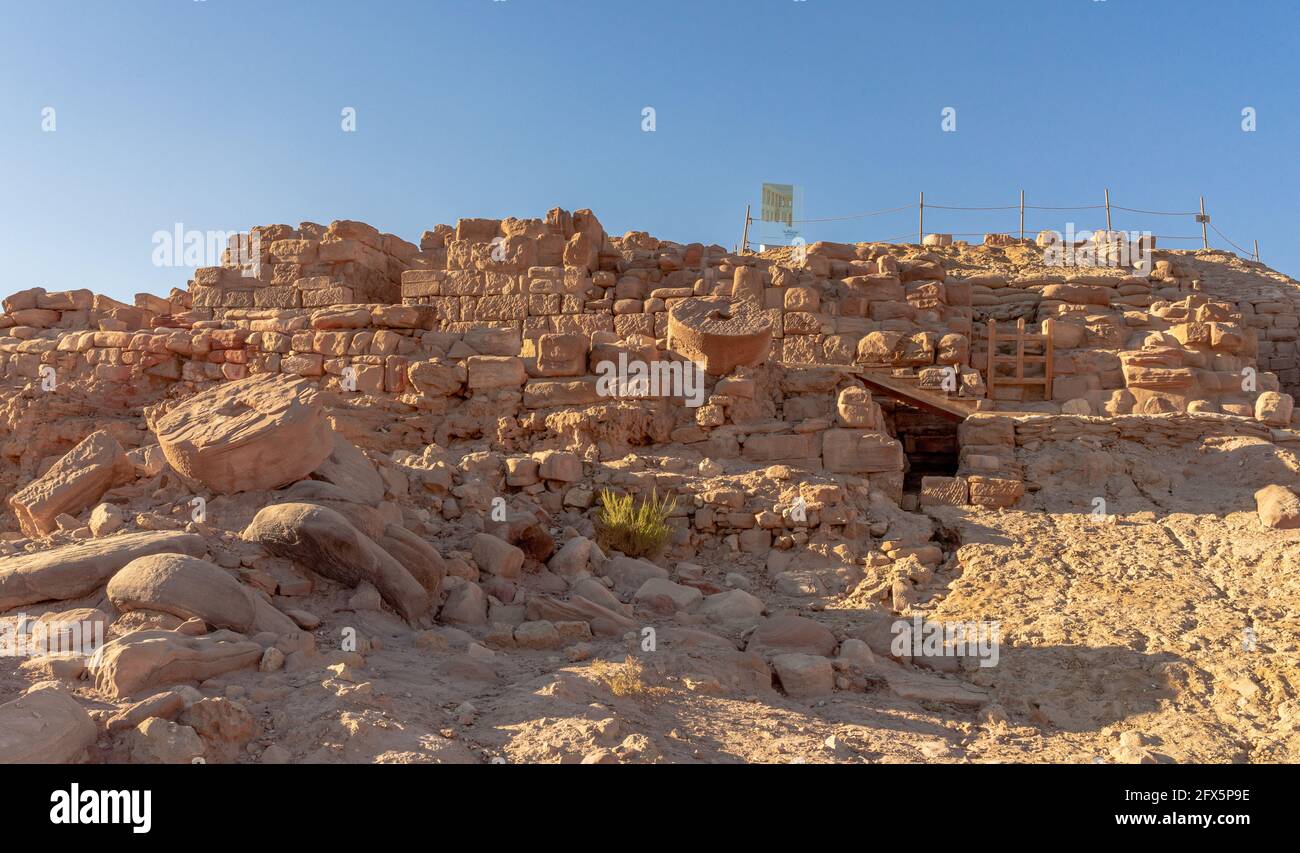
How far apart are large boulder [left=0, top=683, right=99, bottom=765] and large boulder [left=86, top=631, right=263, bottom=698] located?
29 centimetres

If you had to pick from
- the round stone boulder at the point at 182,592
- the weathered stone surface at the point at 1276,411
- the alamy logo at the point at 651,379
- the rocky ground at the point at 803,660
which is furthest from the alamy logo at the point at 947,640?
the weathered stone surface at the point at 1276,411

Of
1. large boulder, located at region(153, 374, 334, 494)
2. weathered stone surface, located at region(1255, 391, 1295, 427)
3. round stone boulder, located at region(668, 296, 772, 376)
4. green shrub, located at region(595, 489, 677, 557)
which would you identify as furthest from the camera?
round stone boulder, located at region(668, 296, 772, 376)

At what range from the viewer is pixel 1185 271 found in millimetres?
14266

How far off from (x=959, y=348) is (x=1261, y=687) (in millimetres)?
5765

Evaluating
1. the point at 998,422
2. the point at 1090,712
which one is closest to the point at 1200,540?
the point at 998,422

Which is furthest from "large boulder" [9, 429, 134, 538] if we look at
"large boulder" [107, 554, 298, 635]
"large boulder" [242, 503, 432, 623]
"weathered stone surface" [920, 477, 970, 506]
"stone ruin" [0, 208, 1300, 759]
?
"weathered stone surface" [920, 477, 970, 506]

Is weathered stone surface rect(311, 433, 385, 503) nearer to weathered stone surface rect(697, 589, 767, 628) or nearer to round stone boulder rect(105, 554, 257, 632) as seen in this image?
round stone boulder rect(105, 554, 257, 632)

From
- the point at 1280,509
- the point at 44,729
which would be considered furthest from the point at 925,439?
the point at 44,729

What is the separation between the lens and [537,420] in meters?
9.04

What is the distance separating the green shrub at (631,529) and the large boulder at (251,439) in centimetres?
226

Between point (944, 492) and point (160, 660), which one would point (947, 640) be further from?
point (160, 660)

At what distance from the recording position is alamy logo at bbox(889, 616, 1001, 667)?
5.89 meters

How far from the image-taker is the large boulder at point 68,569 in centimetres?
462

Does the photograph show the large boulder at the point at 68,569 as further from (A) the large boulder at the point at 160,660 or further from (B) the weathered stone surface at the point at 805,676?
(B) the weathered stone surface at the point at 805,676
